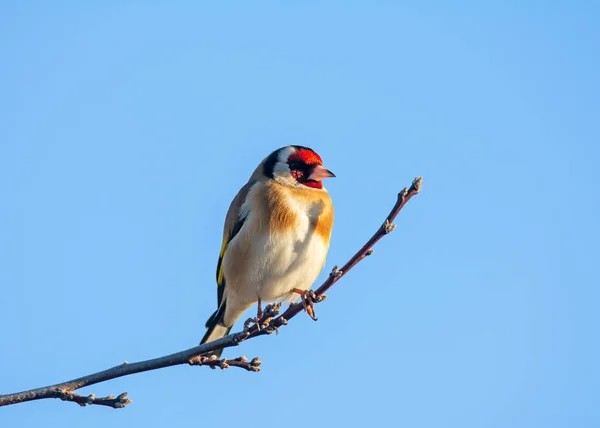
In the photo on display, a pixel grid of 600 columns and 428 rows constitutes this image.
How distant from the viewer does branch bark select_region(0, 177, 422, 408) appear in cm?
404

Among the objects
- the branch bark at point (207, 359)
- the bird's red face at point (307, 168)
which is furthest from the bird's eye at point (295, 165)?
the branch bark at point (207, 359)

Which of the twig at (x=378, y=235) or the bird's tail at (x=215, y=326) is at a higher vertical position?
the bird's tail at (x=215, y=326)

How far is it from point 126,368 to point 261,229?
2.86m

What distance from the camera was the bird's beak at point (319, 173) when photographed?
7.23m

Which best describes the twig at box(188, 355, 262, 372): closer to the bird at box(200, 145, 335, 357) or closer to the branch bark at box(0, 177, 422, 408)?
the branch bark at box(0, 177, 422, 408)

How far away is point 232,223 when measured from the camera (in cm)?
729

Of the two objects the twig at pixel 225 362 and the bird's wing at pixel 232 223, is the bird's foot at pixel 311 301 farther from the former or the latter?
the bird's wing at pixel 232 223

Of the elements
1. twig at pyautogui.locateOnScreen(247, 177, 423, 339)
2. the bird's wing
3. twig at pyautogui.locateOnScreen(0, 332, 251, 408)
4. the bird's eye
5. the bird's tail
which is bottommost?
twig at pyautogui.locateOnScreen(0, 332, 251, 408)

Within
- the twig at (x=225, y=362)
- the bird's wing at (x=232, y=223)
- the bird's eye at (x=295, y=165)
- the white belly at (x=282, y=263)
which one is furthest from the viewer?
the bird's eye at (x=295, y=165)

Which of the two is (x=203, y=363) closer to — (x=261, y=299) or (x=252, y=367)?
(x=252, y=367)

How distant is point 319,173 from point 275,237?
82 centimetres

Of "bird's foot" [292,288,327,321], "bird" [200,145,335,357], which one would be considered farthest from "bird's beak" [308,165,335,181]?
"bird's foot" [292,288,327,321]

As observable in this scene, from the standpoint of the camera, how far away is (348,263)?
14.4 feet

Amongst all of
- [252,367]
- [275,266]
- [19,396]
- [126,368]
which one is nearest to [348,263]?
[252,367]
